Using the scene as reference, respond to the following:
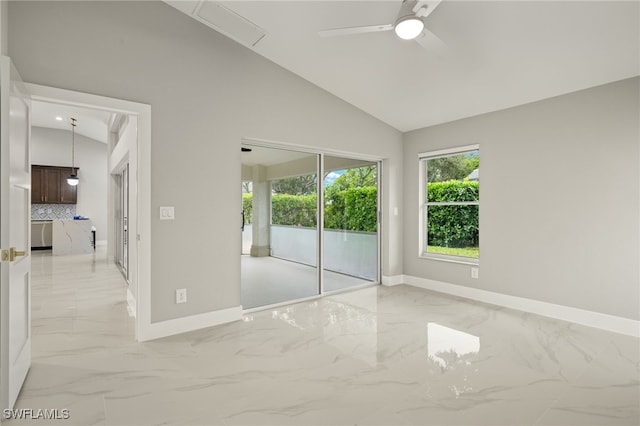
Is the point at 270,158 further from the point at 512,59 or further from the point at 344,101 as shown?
the point at 512,59

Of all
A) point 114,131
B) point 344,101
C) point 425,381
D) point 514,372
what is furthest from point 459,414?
point 114,131

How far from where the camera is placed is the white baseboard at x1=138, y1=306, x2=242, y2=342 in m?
3.10

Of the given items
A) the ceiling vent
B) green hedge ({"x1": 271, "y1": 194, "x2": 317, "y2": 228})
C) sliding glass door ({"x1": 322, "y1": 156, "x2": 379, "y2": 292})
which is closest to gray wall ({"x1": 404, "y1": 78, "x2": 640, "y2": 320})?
sliding glass door ({"x1": 322, "y1": 156, "x2": 379, "y2": 292})

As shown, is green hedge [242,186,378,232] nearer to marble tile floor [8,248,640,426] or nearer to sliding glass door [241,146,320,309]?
sliding glass door [241,146,320,309]

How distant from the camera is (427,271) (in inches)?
197

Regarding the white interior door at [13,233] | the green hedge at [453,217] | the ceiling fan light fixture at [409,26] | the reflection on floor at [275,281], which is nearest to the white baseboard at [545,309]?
the green hedge at [453,217]

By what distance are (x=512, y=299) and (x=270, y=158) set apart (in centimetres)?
343

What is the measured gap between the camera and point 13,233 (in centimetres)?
205

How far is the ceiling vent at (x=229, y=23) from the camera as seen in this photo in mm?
3067

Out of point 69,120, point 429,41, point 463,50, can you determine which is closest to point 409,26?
point 429,41

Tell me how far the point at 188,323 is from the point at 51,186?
973 cm

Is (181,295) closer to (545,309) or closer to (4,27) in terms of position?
(4,27)

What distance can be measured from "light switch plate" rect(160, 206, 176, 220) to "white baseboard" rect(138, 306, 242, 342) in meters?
1.00

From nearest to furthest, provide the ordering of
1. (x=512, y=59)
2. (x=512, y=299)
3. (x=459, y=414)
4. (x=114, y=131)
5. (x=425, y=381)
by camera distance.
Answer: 1. (x=459, y=414)
2. (x=425, y=381)
3. (x=512, y=59)
4. (x=512, y=299)
5. (x=114, y=131)
